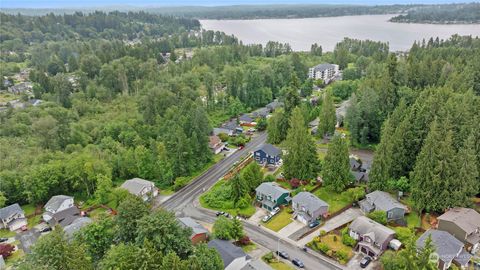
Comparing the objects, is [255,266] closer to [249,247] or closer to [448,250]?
[249,247]

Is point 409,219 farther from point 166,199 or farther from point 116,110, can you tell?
point 116,110

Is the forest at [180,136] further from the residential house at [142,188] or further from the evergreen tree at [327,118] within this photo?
the residential house at [142,188]

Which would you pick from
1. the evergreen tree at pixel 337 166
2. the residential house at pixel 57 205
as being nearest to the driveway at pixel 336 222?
the evergreen tree at pixel 337 166

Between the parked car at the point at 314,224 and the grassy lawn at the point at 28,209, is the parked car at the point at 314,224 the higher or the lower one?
the higher one

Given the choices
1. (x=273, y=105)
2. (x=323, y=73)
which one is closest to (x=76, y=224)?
(x=273, y=105)

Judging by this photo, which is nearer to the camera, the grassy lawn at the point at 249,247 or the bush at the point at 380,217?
the grassy lawn at the point at 249,247

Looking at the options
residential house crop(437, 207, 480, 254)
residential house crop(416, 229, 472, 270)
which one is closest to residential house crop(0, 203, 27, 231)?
residential house crop(416, 229, 472, 270)

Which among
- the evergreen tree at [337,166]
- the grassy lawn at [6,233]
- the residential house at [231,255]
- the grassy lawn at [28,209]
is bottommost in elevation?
the grassy lawn at [28,209]
